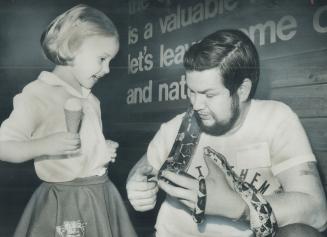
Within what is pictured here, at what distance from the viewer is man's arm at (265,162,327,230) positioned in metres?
0.75

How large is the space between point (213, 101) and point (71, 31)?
35 cm

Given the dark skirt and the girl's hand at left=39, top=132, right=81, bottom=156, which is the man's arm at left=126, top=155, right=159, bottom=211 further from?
the girl's hand at left=39, top=132, right=81, bottom=156

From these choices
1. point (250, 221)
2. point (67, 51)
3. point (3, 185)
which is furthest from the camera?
point (3, 185)

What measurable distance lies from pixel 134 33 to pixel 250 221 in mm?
561

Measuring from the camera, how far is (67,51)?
2.80 ft

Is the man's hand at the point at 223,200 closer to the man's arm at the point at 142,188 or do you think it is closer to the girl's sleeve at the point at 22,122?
the man's arm at the point at 142,188

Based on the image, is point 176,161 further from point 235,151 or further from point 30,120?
point 30,120

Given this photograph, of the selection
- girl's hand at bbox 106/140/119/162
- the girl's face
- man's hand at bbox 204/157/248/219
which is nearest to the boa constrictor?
man's hand at bbox 204/157/248/219

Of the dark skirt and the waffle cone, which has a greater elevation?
the waffle cone

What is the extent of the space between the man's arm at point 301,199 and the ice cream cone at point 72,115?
1.38 ft

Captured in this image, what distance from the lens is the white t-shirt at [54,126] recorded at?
789 millimetres

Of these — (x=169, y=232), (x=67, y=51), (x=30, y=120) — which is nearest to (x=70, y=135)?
(x=30, y=120)

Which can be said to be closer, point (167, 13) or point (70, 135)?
point (70, 135)

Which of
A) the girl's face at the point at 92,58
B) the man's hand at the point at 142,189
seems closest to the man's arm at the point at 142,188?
the man's hand at the point at 142,189
